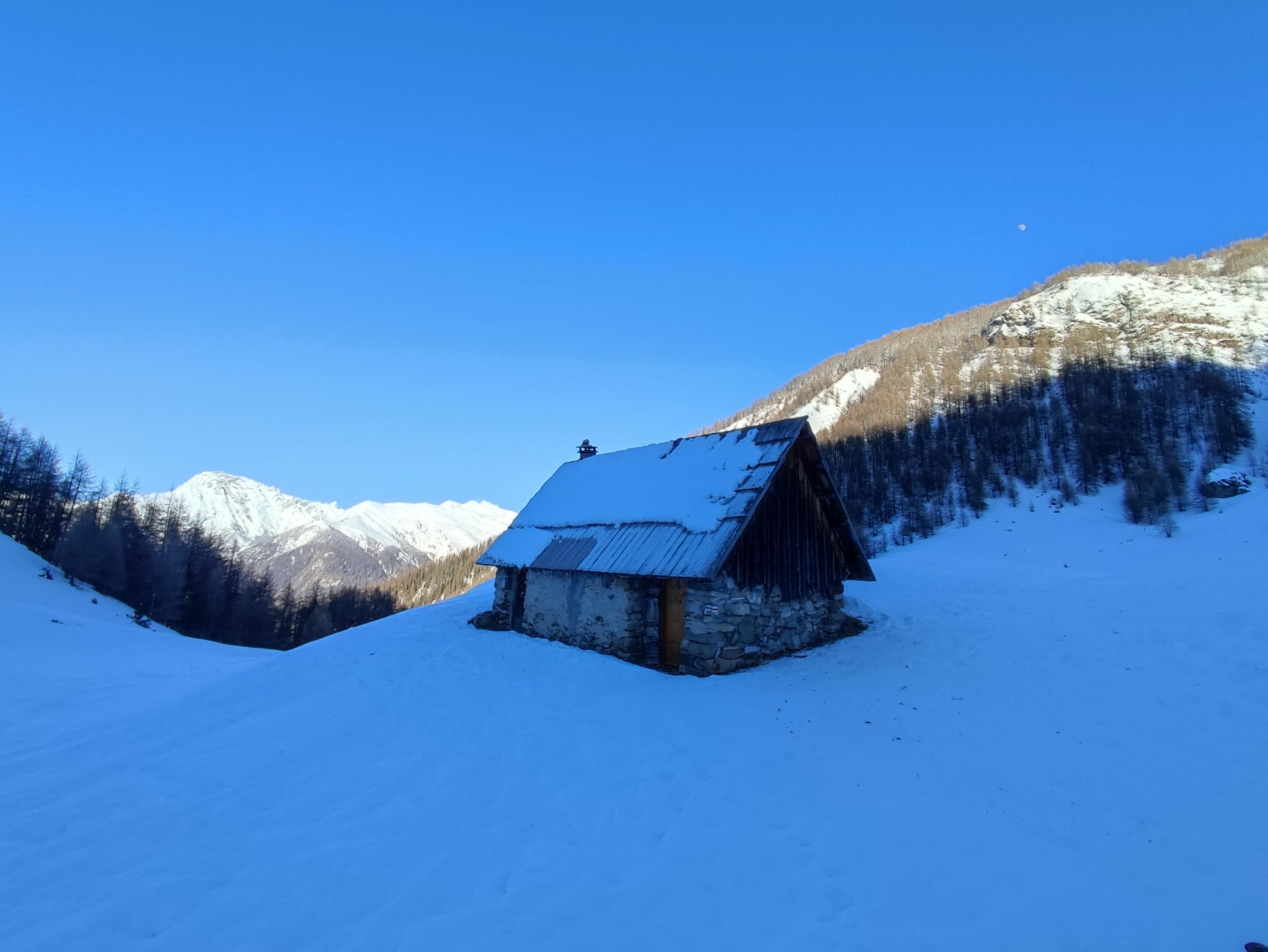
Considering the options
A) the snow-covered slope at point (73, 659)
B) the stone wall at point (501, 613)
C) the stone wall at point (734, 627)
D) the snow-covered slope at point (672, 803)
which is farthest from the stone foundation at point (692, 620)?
the snow-covered slope at point (73, 659)

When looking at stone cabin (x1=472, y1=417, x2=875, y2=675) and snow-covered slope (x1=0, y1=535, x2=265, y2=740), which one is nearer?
snow-covered slope (x1=0, y1=535, x2=265, y2=740)

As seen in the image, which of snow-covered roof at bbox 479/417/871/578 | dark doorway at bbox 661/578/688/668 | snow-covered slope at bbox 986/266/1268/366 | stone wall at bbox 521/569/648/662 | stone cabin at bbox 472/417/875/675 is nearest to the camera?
stone cabin at bbox 472/417/875/675

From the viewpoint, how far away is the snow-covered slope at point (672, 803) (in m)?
5.03

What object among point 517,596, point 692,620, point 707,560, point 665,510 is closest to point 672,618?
point 692,620

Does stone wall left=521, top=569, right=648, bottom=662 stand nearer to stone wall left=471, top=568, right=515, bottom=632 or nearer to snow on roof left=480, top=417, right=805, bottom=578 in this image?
snow on roof left=480, top=417, right=805, bottom=578

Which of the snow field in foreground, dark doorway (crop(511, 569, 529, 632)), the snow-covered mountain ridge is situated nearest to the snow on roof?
dark doorway (crop(511, 569, 529, 632))

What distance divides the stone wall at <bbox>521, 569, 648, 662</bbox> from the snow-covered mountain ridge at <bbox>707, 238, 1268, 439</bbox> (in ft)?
162

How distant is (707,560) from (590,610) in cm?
422

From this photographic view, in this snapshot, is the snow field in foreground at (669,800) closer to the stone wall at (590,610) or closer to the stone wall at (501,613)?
the stone wall at (590,610)

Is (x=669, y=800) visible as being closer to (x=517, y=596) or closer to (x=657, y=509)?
(x=657, y=509)

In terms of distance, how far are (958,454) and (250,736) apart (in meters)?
48.8

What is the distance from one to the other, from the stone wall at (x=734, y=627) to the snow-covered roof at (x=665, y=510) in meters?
0.96

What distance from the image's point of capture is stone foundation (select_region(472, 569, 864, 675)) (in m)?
12.7

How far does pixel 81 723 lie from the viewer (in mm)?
11477
